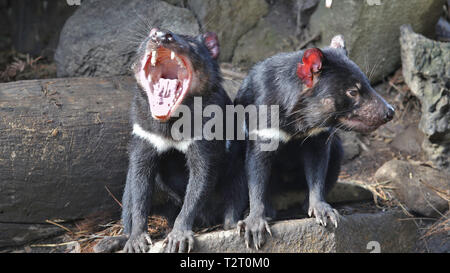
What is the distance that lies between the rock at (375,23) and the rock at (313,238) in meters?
2.14

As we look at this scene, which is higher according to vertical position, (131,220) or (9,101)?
(9,101)

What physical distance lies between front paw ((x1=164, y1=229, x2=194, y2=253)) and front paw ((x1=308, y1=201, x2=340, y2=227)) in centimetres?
91

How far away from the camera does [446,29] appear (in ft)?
19.7

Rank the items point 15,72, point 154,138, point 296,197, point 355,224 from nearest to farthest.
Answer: point 154,138
point 355,224
point 296,197
point 15,72

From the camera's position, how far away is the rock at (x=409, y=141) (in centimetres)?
570

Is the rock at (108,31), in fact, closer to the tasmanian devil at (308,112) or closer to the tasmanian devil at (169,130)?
the tasmanian devil at (169,130)

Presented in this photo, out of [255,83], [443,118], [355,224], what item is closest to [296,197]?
[355,224]

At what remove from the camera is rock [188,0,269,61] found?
18.7 ft

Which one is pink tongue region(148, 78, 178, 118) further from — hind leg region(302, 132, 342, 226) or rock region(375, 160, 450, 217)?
rock region(375, 160, 450, 217)

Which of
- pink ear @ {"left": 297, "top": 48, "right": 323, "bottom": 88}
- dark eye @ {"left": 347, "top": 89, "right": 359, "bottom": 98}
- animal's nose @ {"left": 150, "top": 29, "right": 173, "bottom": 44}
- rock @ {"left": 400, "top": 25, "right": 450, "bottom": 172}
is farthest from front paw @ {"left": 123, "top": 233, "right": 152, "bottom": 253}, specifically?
rock @ {"left": 400, "top": 25, "right": 450, "bottom": 172}

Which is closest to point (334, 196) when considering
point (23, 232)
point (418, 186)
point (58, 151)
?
point (418, 186)
